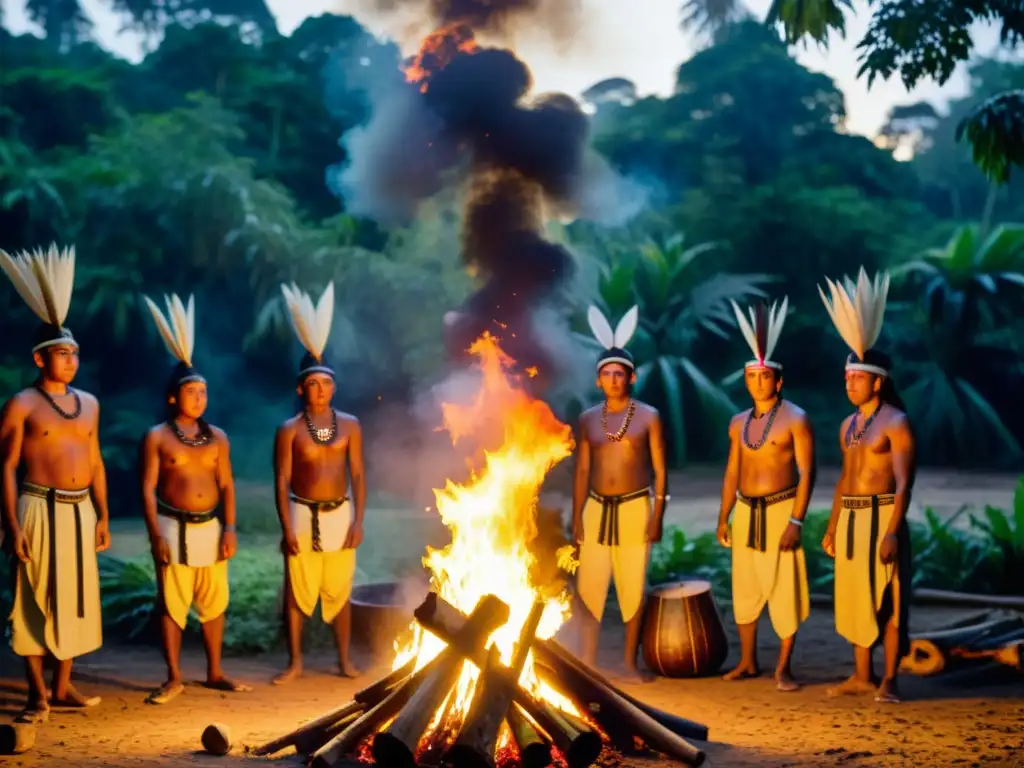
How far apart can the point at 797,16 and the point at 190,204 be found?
521 inches

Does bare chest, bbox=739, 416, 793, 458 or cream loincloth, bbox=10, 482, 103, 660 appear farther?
bare chest, bbox=739, 416, 793, 458

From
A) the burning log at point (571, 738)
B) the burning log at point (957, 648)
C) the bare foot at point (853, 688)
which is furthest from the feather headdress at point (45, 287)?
the burning log at point (957, 648)

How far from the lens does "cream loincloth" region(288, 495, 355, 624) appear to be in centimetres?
703

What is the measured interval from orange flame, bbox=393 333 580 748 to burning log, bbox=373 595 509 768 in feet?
1.36

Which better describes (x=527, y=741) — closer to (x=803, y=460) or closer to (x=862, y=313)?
(x=803, y=460)

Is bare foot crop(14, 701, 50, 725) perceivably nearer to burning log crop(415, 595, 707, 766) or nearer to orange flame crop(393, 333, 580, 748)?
orange flame crop(393, 333, 580, 748)

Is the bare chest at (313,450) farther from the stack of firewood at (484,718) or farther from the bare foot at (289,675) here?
the stack of firewood at (484,718)

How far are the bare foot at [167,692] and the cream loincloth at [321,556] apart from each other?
0.83m

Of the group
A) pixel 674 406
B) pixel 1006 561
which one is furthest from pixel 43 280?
pixel 674 406

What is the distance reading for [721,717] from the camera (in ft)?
20.3

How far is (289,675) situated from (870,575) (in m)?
3.51

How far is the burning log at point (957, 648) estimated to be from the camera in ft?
22.2

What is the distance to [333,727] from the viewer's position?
5.43 meters

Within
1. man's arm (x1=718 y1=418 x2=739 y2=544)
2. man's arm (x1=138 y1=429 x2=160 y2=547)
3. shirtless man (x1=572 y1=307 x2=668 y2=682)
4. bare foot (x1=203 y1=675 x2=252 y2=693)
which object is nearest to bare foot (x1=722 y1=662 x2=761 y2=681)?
shirtless man (x1=572 y1=307 x2=668 y2=682)
